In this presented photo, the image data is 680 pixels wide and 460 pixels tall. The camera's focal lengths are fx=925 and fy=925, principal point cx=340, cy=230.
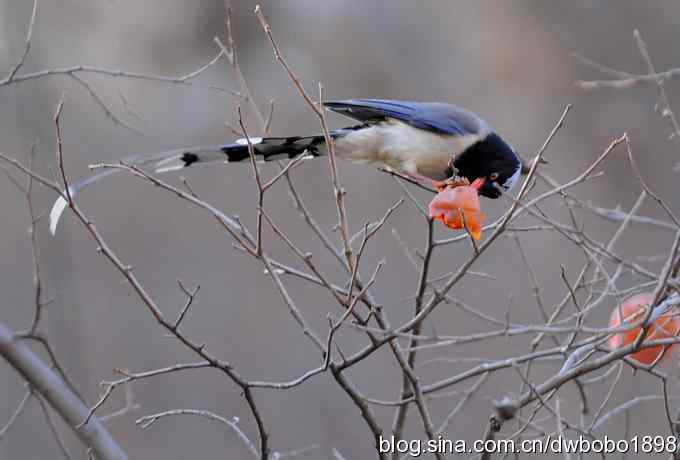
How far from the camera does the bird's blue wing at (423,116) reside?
2.91 meters

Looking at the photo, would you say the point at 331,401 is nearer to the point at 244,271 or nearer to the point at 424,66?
the point at 244,271

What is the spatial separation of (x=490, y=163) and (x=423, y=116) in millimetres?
277

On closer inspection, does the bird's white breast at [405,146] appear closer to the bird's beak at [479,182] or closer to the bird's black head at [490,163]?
the bird's black head at [490,163]

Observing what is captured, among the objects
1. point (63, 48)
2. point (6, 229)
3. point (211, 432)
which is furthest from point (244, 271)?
point (63, 48)

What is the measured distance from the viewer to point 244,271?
5.63m

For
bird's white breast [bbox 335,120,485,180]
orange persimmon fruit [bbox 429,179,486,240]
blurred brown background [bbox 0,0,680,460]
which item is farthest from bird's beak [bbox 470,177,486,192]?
blurred brown background [bbox 0,0,680,460]

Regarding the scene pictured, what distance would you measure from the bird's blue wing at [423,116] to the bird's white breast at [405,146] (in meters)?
0.02

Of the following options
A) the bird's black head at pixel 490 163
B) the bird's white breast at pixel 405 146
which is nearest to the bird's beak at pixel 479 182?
the bird's black head at pixel 490 163

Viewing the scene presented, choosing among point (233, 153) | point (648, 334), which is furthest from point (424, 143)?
point (648, 334)

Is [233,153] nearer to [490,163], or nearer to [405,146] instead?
[405,146]

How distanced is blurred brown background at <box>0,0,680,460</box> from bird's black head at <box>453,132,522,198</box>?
195 centimetres

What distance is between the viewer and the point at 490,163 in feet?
9.36

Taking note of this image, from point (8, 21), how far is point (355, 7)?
2935mm

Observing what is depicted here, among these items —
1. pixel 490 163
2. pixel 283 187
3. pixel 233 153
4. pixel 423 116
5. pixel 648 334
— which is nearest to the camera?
pixel 648 334
